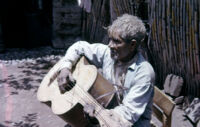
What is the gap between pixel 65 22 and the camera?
8.95 metres

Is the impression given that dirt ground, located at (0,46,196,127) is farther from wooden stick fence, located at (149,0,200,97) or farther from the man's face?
the man's face

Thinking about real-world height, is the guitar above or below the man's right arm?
below

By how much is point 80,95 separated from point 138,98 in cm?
66

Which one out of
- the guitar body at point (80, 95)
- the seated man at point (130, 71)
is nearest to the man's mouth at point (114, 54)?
the seated man at point (130, 71)

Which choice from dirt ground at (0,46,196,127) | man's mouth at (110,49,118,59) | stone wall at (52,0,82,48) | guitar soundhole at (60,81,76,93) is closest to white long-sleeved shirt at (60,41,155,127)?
man's mouth at (110,49,118,59)

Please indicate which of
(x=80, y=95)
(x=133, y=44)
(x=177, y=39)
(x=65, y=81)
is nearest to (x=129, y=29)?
(x=133, y=44)

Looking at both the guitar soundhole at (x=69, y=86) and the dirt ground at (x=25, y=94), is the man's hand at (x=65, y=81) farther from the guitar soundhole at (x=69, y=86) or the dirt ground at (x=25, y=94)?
the dirt ground at (x=25, y=94)

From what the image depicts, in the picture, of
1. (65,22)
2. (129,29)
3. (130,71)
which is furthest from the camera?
(65,22)

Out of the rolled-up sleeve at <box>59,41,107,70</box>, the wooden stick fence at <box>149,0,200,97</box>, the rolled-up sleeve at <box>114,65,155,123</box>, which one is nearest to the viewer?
the rolled-up sleeve at <box>114,65,155,123</box>

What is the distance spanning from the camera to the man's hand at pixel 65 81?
3402 millimetres

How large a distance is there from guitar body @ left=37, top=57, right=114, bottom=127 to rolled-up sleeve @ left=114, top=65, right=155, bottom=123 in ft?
1.15

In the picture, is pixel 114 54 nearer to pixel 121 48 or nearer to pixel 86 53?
pixel 121 48

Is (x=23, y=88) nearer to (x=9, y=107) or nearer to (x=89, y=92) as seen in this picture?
(x=9, y=107)

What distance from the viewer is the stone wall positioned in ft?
29.0
